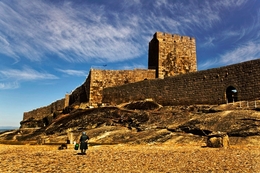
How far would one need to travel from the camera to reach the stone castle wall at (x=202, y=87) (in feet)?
62.8

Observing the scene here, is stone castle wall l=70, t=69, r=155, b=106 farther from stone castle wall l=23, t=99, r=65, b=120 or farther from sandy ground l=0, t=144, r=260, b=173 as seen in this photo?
sandy ground l=0, t=144, r=260, b=173

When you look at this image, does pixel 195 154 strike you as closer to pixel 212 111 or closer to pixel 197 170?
pixel 197 170

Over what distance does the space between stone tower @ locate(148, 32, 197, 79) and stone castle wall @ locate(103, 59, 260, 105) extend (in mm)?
6894

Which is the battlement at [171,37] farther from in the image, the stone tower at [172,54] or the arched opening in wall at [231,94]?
the arched opening in wall at [231,94]

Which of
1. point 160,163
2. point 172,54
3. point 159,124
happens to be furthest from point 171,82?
point 160,163

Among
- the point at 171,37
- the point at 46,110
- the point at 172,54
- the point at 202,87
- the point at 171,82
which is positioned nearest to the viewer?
the point at 202,87

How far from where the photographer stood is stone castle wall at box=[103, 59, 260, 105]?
19156 millimetres

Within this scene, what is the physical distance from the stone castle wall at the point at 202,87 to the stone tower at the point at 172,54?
6.89m

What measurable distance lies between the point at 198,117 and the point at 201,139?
305 centimetres

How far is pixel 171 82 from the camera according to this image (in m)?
24.5

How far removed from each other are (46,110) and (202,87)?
33.6m

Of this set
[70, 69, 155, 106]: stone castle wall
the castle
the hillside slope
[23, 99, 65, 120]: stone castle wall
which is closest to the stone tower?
the castle

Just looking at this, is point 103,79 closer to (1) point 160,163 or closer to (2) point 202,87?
(2) point 202,87

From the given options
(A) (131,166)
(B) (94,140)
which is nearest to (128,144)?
(B) (94,140)
